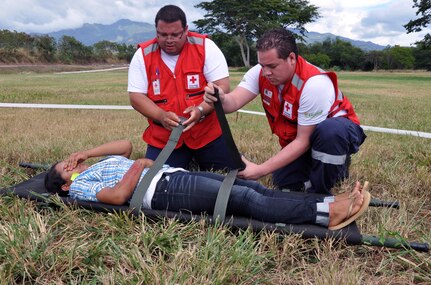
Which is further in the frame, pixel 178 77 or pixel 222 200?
pixel 178 77

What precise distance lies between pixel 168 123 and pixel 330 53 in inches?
2218

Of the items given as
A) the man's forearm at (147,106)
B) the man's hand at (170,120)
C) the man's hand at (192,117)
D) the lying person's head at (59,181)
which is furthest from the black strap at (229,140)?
the lying person's head at (59,181)

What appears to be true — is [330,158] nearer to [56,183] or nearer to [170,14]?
[170,14]

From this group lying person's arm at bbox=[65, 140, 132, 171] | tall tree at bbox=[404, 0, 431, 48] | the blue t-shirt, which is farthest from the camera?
tall tree at bbox=[404, 0, 431, 48]

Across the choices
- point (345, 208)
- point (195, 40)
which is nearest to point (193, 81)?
point (195, 40)

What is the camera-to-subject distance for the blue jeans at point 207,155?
12.4ft

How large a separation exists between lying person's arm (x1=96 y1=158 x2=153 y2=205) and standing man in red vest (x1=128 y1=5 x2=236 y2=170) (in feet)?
2.51

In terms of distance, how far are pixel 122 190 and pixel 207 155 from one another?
4.36ft

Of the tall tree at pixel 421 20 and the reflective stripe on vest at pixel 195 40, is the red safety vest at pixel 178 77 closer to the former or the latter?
the reflective stripe on vest at pixel 195 40

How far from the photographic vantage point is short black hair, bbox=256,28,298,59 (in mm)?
2643

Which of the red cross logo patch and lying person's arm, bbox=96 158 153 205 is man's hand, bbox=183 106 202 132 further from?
lying person's arm, bbox=96 158 153 205

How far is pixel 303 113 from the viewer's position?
9.35ft

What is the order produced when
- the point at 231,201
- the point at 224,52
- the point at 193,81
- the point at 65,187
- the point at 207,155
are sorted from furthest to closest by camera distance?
the point at 224,52
the point at 207,155
the point at 193,81
the point at 65,187
the point at 231,201

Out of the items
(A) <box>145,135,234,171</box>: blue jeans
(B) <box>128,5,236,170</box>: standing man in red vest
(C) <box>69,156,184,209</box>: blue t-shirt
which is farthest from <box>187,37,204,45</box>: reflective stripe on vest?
(C) <box>69,156,184,209</box>: blue t-shirt
